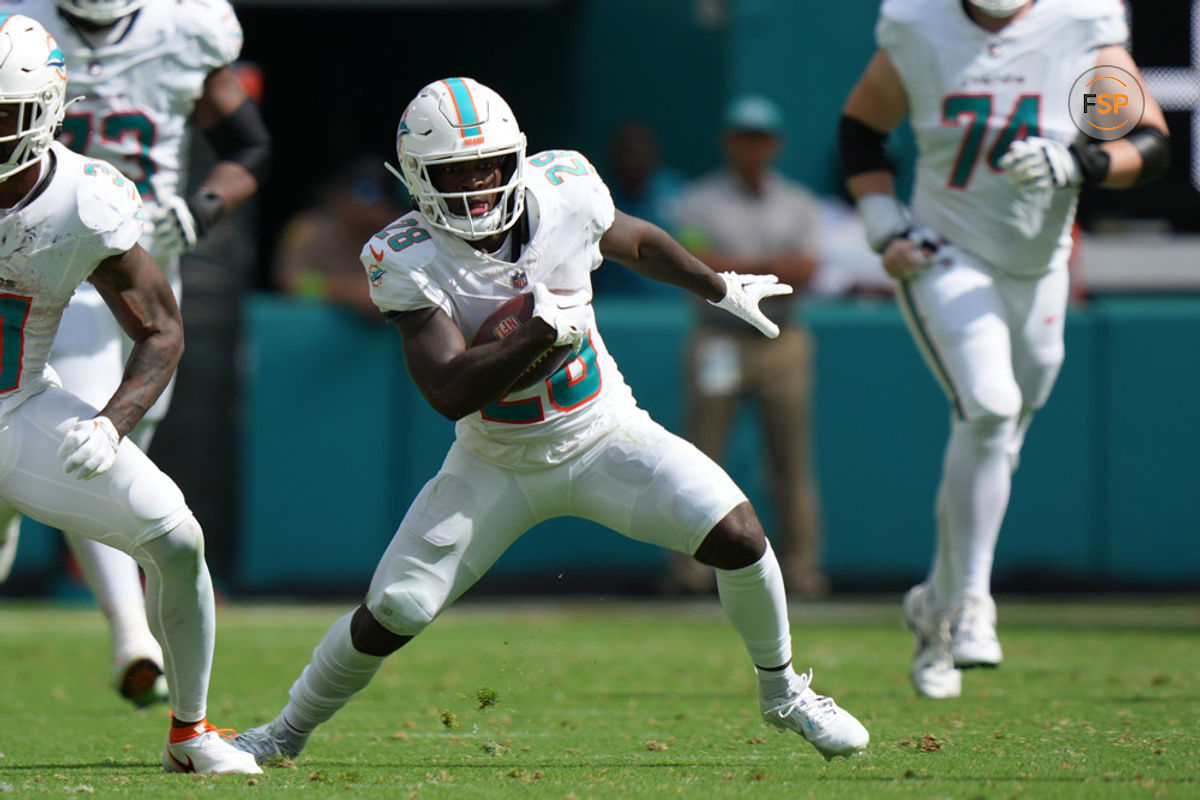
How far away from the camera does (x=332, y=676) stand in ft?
13.9

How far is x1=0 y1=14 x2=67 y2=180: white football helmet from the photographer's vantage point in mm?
4020

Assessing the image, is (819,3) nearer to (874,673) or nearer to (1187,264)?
(1187,264)

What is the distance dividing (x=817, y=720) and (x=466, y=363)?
117cm

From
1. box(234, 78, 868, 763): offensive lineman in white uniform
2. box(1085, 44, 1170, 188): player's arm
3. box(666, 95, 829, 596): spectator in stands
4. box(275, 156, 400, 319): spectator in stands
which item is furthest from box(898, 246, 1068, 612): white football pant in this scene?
box(275, 156, 400, 319): spectator in stands

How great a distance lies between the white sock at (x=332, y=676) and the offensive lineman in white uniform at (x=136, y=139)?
1026 millimetres

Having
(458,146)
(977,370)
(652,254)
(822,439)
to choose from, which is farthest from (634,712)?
(822,439)

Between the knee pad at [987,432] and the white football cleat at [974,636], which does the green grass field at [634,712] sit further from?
the knee pad at [987,432]

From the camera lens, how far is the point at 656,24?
11.9 meters

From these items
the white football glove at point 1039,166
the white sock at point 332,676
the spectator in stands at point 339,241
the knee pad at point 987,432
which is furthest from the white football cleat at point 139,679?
the spectator in stands at point 339,241

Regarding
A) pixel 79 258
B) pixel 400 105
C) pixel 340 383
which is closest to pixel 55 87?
pixel 79 258

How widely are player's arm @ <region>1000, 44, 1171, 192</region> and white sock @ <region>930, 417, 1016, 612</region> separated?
741 mm

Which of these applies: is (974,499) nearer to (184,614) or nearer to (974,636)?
(974,636)

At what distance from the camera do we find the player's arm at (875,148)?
5730 mm

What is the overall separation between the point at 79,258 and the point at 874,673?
130 inches
